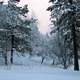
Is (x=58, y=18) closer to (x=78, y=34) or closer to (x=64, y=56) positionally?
(x=78, y=34)

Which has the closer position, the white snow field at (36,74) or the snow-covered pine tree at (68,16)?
the white snow field at (36,74)

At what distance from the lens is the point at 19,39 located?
39.9 metres

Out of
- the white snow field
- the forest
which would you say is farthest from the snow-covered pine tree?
the white snow field

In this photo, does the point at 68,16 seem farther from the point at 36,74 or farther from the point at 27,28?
the point at 27,28

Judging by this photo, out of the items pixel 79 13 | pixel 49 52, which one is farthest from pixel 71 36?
pixel 49 52

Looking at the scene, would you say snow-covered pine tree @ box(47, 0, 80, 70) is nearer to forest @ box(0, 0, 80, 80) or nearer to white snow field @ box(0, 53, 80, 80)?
forest @ box(0, 0, 80, 80)

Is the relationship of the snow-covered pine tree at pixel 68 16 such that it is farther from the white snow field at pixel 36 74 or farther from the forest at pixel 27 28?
the white snow field at pixel 36 74

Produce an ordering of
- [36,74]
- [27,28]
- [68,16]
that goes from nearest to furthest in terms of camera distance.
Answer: [36,74] < [68,16] < [27,28]

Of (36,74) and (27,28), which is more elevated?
(27,28)

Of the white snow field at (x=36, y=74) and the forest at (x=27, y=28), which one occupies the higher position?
the forest at (x=27, y=28)

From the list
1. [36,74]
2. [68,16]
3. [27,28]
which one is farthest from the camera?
[27,28]

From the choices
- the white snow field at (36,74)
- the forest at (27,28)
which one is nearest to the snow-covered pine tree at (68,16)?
the forest at (27,28)

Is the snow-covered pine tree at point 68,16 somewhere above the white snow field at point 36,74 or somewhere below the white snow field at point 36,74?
above

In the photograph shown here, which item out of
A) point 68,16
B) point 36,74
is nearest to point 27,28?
point 68,16
